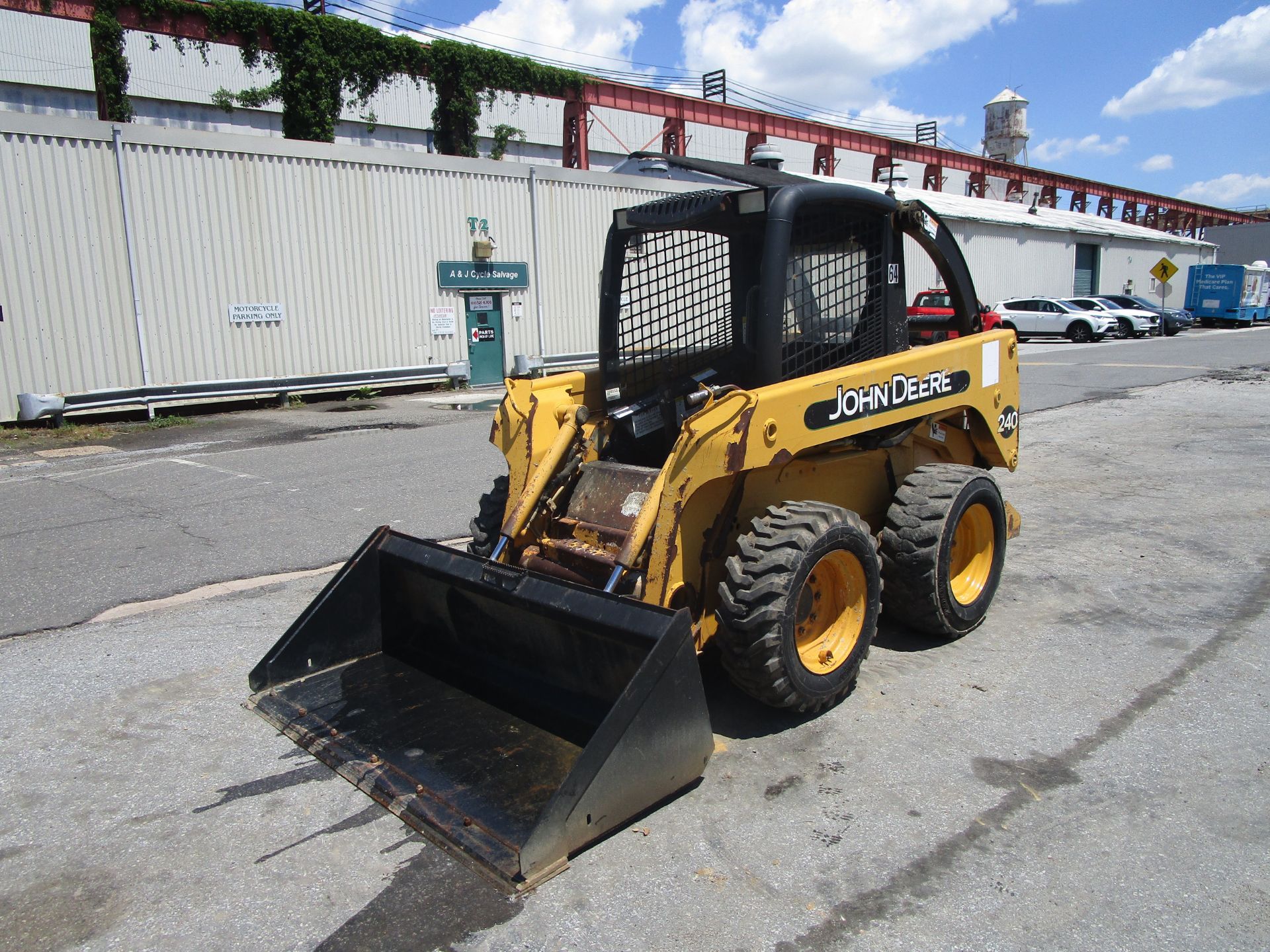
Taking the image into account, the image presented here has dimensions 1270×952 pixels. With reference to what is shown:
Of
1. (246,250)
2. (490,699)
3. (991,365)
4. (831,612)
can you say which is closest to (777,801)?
(831,612)

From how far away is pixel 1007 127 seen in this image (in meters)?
65.4

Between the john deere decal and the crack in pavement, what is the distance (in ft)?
5.16

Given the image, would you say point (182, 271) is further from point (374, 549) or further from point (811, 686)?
point (811, 686)

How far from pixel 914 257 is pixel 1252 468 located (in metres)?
26.7

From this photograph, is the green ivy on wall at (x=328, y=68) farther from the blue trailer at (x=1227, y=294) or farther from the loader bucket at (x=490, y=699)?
the loader bucket at (x=490, y=699)

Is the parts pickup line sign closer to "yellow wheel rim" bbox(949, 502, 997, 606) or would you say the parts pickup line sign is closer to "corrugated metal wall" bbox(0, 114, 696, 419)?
"corrugated metal wall" bbox(0, 114, 696, 419)

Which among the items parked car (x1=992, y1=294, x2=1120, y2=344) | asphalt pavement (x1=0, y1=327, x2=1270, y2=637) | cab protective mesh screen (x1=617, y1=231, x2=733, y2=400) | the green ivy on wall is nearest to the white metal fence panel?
asphalt pavement (x1=0, y1=327, x2=1270, y2=637)

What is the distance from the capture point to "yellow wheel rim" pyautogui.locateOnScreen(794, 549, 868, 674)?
4.08m

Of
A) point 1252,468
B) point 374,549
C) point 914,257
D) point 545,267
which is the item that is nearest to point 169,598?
point 374,549

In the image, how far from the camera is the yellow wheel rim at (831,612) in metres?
4.08

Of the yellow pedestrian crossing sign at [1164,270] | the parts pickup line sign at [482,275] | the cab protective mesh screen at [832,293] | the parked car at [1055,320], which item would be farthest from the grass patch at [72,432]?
the yellow pedestrian crossing sign at [1164,270]

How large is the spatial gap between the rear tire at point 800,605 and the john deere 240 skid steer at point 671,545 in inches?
0.5

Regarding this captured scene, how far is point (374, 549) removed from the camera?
4520 mm

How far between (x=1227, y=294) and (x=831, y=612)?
46302mm
